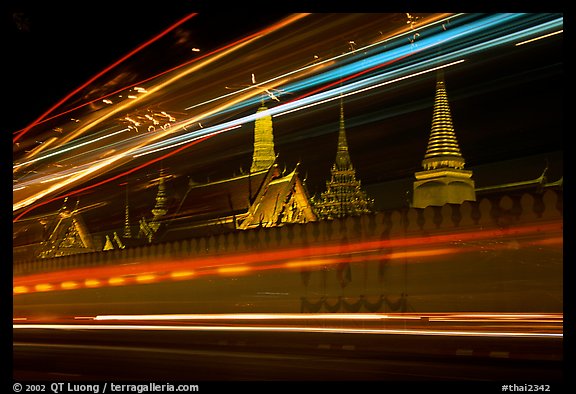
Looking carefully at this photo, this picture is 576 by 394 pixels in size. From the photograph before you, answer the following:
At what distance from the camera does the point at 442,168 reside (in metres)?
3.23

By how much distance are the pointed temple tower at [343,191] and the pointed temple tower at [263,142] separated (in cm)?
34

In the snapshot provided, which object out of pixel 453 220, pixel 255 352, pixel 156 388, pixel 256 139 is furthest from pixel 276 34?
pixel 156 388

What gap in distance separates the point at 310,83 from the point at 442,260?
1.09 metres

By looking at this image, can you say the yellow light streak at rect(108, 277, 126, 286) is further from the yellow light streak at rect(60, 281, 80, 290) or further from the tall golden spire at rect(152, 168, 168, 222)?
the tall golden spire at rect(152, 168, 168, 222)

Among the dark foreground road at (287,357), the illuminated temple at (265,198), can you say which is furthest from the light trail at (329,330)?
the illuminated temple at (265,198)

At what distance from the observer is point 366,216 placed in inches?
133

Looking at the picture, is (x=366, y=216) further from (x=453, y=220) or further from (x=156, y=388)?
(x=156, y=388)

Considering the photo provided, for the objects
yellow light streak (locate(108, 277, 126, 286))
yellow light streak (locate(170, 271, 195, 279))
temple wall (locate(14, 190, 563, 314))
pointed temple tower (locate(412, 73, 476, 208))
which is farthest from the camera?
yellow light streak (locate(108, 277, 126, 286))

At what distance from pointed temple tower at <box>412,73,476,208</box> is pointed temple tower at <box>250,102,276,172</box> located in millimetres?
774

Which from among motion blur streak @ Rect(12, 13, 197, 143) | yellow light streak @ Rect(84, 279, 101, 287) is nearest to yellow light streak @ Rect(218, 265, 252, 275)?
yellow light streak @ Rect(84, 279, 101, 287)

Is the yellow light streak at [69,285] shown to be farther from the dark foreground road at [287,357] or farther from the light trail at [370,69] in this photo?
the light trail at [370,69]

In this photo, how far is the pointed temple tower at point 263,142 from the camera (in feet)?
11.7

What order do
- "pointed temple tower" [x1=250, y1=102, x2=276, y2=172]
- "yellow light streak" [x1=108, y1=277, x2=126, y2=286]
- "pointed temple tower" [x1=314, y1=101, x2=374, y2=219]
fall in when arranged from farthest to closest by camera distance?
1. "yellow light streak" [x1=108, y1=277, x2=126, y2=286]
2. "pointed temple tower" [x1=250, y1=102, x2=276, y2=172]
3. "pointed temple tower" [x1=314, y1=101, x2=374, y2=219]

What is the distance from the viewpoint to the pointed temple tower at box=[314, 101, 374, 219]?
135 inches
